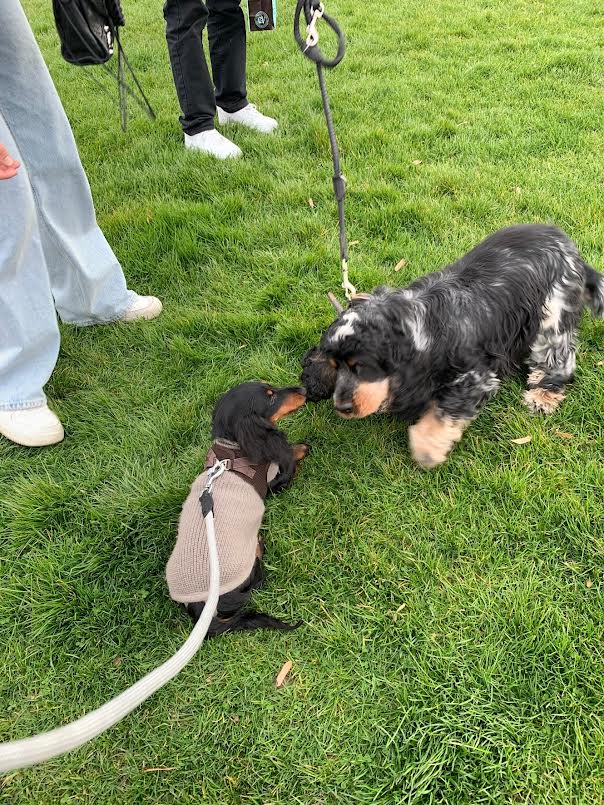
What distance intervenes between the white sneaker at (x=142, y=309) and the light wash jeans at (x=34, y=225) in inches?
10.3

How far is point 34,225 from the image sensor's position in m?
2.75

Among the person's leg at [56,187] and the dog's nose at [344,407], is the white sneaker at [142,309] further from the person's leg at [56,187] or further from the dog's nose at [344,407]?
the dog's nose at [344,407]

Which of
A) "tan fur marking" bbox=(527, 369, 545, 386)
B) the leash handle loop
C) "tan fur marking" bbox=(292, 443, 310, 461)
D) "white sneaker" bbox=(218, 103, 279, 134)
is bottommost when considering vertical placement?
"tan fur marking" bbox=(292, 443, 310, 461)

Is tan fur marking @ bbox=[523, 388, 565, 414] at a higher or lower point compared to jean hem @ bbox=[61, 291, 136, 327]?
lower

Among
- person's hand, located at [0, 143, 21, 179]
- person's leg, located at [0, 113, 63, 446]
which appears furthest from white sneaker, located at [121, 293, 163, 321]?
person's hand, located at [0, 143, 21, 179]

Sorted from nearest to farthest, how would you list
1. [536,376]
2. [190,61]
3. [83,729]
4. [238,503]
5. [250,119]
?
[83,729]
[238,503]
[536,376]
[190,61]
[250,119]

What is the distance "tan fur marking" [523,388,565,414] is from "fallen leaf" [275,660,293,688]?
6.00ft

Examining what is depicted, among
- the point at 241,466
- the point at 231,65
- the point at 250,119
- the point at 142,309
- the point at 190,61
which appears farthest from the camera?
the point at 250,119

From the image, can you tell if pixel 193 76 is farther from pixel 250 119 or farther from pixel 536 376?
pixel 536 376

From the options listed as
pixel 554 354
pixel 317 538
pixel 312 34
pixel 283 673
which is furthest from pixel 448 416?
pixel 312 34

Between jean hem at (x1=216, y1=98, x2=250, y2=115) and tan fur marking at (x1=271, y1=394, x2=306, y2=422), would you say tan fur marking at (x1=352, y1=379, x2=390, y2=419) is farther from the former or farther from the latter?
jean hem at (x1=216, y1=98, x2=250, y2=115)

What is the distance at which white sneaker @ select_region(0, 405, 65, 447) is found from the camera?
9.63 ft

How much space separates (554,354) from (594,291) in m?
0.49

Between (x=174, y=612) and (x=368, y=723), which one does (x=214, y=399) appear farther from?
(x=368, y=723)
